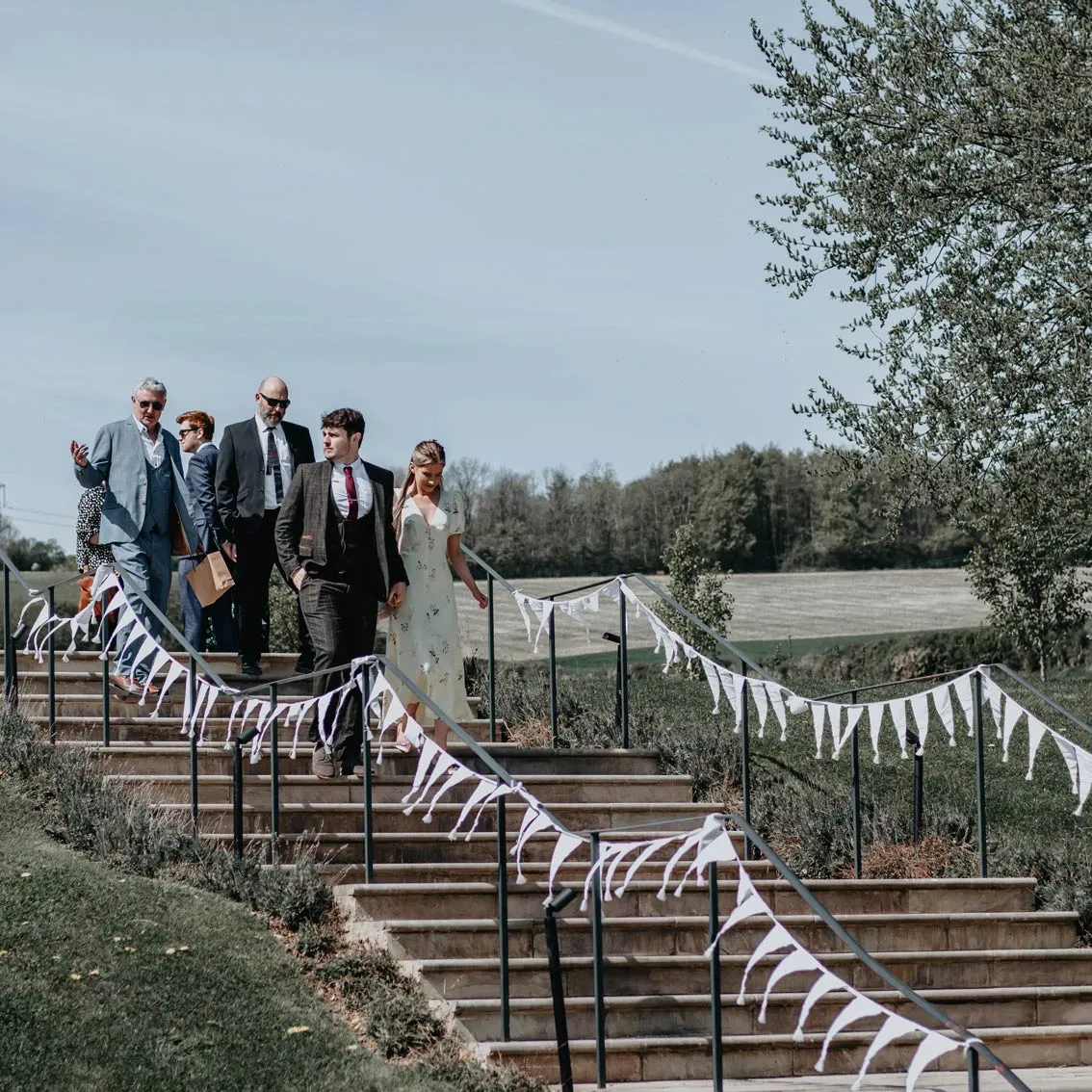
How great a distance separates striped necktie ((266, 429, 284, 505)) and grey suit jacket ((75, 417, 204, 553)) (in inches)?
22.7

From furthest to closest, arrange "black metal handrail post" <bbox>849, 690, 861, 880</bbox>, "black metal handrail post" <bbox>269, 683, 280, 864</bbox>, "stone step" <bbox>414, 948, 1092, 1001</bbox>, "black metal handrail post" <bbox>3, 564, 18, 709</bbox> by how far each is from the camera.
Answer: "black metal handrail post" <bbox>3, 564, 18, 709</bbox>, "black metal handrail post" <bbox>849, 690, 861, 880</bbox>, "black metal handrail post" <bbox>269, 683, 280, 864</bbox>, "stone step" <bbox>414, 948, 1092, 1001</bbox>

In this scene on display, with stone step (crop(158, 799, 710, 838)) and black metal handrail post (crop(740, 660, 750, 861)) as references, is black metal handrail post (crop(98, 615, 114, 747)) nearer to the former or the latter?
stone step (crop(158, 799, 710, 838))

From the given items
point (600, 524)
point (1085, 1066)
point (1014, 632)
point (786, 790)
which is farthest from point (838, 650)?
point (600, 524)

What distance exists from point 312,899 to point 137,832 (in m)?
1.11

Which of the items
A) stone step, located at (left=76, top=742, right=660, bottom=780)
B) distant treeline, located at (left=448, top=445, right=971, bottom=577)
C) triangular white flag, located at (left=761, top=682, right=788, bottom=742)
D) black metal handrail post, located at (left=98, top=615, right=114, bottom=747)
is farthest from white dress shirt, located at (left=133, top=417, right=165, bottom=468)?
distant treeline, located at (left=448, top=445, right=971, bottom=577)

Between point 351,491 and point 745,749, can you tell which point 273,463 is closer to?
point 351,491

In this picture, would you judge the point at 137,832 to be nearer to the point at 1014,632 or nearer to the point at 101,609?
the point at 101,609

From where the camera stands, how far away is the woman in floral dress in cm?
1012

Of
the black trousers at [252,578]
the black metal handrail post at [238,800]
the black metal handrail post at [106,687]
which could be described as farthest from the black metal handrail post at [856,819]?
the black metal handrail post at [106,687]

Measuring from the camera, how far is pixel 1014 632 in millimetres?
24797

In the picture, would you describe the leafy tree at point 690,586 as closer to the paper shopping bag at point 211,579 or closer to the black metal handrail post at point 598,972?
the paper shopping bag at point 211,579

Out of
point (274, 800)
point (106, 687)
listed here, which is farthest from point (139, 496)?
point (274, 800)

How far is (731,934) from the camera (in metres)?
8.54

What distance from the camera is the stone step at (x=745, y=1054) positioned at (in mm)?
7285
